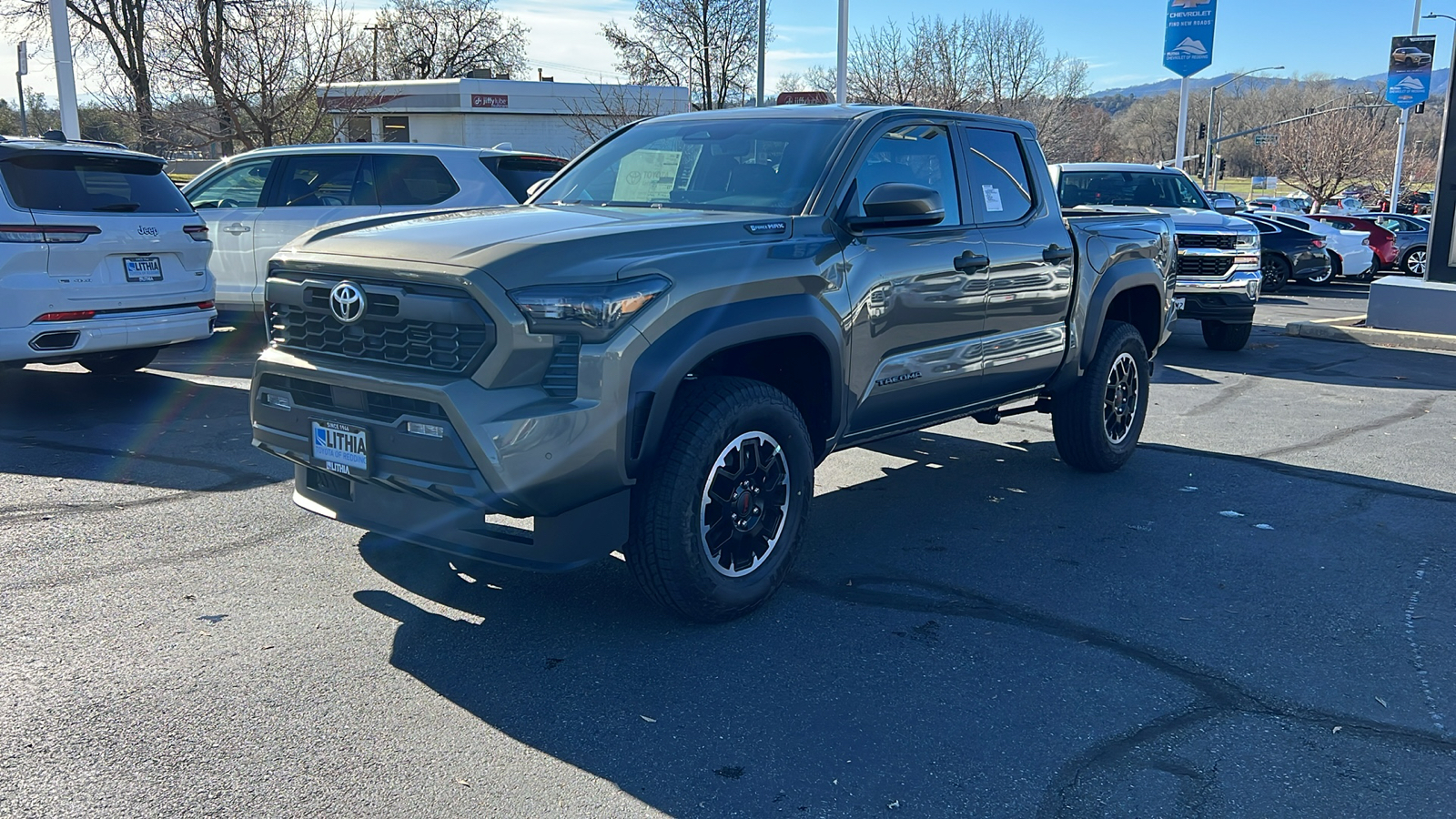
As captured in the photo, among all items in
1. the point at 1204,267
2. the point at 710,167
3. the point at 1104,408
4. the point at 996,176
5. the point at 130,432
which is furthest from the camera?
the point at 1204,267

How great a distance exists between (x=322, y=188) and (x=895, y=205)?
7656mm

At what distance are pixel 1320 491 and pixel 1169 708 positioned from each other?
3.44 m

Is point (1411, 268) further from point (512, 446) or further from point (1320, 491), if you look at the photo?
point (512, 446)

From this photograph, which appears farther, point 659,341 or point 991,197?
point 991,197

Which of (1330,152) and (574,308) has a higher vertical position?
(1330,152)

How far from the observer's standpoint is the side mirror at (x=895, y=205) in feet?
14.9

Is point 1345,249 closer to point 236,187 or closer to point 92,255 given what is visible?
point 236,187

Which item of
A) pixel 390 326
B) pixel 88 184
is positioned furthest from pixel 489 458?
pixel 88 184

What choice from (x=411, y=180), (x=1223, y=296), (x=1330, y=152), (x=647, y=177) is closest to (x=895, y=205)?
(x=647, y=177)

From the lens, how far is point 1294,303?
1927cm

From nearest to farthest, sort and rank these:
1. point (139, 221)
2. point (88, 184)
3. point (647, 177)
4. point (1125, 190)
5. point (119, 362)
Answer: point (647, 177)
point (88, 184)
point (139, 221)
point (119, 362)
point (1125, 190)

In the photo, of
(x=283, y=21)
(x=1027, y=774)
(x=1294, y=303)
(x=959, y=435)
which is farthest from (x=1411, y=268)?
(x=1027, y=774)

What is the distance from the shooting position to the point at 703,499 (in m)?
4.05

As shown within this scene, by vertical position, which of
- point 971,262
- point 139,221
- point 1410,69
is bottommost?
point 971,262
